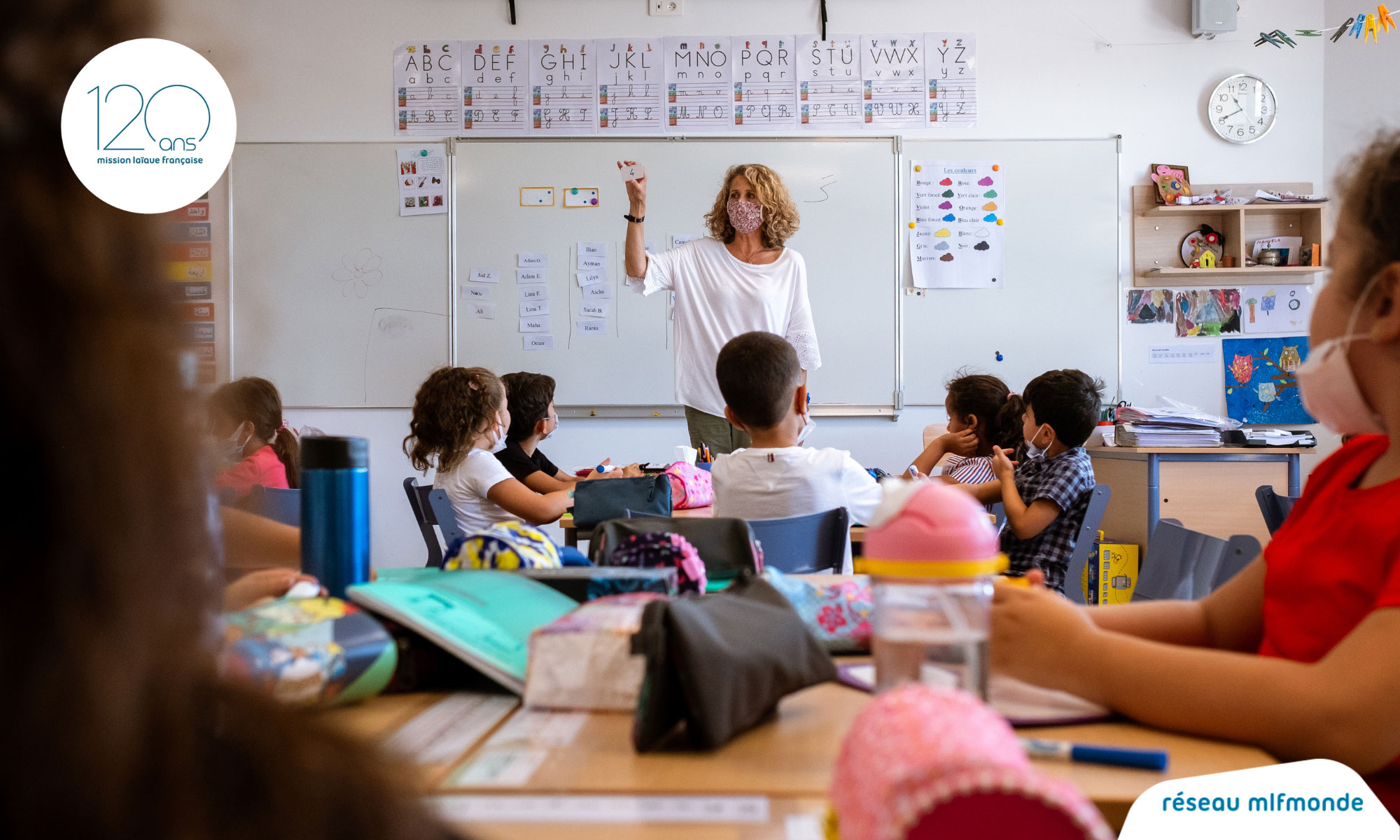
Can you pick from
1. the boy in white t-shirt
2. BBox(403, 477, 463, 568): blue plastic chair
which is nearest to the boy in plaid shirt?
the boy in white t-shirt

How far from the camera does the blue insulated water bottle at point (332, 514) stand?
0.92 m

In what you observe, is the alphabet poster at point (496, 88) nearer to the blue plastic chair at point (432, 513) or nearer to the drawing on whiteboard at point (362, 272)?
the drawing on whiteboard at point (362, 272)

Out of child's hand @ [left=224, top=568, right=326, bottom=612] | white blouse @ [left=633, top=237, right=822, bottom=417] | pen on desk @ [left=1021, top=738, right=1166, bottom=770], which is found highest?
white blouse @ [left=633, top=237, right=822, bottom=417]

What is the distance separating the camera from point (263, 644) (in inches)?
22.4

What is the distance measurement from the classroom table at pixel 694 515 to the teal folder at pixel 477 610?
45.9 inches

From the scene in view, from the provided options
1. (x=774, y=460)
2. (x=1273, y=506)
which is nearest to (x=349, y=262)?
(x=774, y=460)

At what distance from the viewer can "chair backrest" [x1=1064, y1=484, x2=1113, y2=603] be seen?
7.85 feet

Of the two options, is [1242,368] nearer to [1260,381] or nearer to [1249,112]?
[1260,381]

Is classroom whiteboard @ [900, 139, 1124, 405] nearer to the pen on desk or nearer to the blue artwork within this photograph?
the blue artwork

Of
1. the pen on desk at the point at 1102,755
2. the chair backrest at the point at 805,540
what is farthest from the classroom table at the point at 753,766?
the chair backrest at the point at 805,540

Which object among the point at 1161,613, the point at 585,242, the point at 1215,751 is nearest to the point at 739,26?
the point at 585,242

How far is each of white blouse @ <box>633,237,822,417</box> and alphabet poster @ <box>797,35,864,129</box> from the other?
1.26 m

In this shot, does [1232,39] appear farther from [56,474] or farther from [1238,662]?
[56,474]

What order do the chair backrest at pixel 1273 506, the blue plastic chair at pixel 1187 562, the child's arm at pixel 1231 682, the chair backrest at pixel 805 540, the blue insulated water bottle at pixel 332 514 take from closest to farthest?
1. the child's arm at pixel 1231 682
2. the blue insulated water bottle at pixel 332 514
3. the blue plastic chair at pixel 1187 562
4. the chair backrest at pixel 805 540
5. the chair backrest at pixel 1273 506
